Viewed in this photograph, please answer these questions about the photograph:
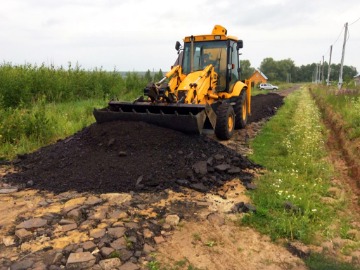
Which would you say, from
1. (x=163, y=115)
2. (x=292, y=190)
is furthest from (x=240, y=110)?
(x=292, y=190)

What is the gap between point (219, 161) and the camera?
656 cm

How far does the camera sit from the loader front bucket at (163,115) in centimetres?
686

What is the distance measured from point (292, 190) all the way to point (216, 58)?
501cm

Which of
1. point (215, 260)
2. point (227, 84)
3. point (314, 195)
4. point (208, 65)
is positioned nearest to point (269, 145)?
point (227, 84)

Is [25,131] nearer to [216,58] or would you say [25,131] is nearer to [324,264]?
[216,58]

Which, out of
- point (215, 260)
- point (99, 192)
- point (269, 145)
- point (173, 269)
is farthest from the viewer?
point (269, 145)

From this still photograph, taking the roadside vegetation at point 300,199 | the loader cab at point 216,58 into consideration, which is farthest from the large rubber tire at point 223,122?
the loader cab at point 216,58

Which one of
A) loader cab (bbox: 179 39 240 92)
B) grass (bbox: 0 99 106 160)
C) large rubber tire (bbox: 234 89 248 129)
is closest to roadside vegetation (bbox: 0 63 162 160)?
grass (bbox: 0 99 106 160)

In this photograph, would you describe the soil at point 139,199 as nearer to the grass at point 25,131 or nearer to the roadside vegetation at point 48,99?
the grass at point 25,131

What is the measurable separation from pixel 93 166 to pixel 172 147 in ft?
5.01

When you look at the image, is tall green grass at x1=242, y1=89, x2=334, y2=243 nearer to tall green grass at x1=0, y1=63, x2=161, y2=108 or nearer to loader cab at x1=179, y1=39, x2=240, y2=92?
loader cab at x1=179, y1=39, x2=240, y2=92

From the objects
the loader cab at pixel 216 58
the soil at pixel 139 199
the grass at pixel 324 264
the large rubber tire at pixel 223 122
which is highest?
the loader cab at pixel 216 58

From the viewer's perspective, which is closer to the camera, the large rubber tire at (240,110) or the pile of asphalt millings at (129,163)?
the pile of asphalt millings at (129,163)

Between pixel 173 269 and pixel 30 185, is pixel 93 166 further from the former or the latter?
pixel 173 269
